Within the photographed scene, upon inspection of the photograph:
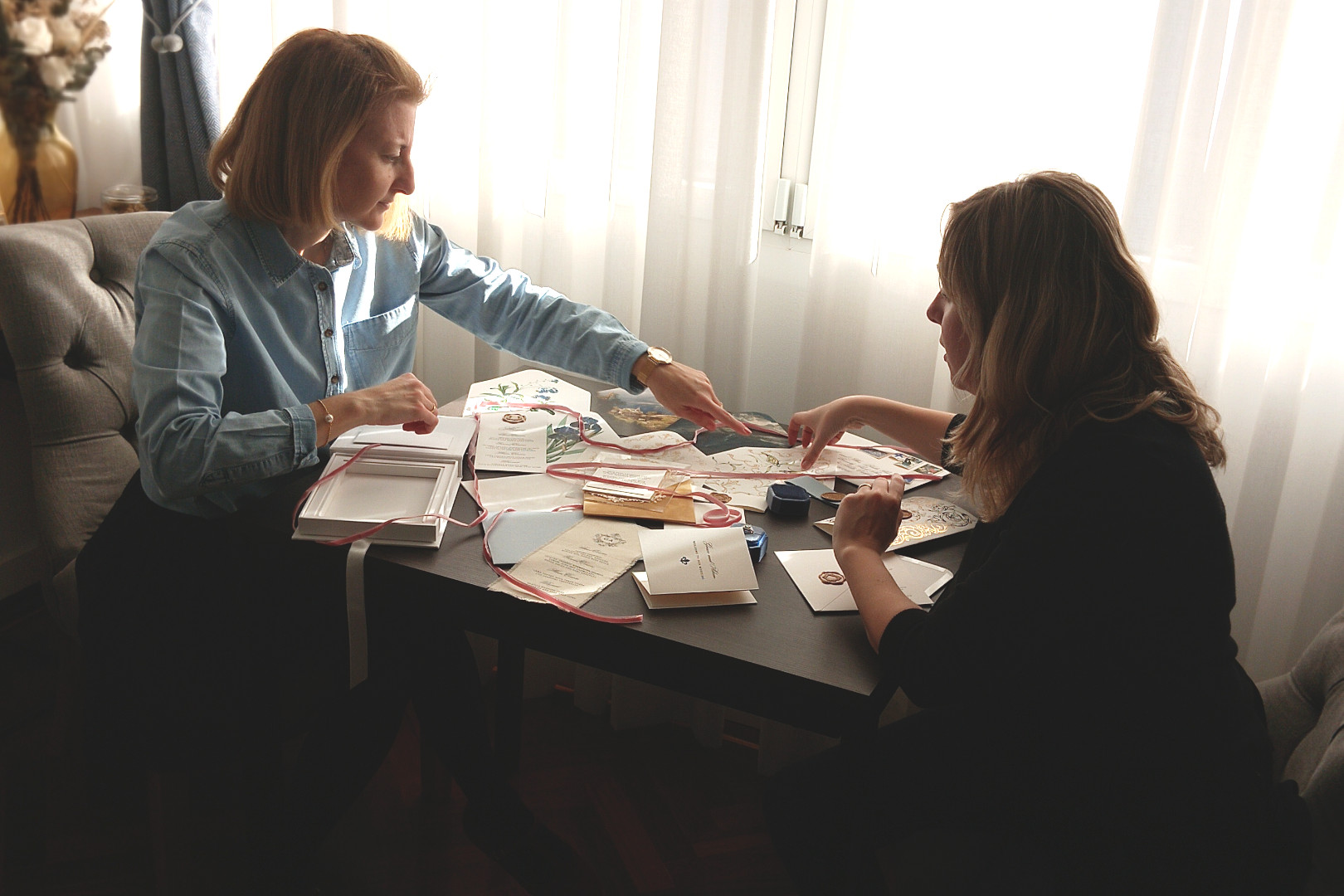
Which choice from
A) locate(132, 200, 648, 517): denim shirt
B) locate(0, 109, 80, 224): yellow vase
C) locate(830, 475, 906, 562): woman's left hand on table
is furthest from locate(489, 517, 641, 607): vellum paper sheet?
locate(0, 109, 80, 224): yellow vase

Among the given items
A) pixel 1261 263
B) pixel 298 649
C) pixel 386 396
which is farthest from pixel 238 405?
pixel 1261 263

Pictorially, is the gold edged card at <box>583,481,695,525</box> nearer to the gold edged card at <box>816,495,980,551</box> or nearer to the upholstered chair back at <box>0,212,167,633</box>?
the gold edged card at <box>816,495,980,551</box>

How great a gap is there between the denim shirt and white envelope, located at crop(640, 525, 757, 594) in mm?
465

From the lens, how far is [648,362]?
5.15 ft

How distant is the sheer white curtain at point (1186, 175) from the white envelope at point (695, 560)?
785 mm

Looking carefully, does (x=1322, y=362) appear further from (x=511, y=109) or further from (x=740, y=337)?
(x=511, y=109)

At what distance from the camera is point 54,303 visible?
152 centimetres

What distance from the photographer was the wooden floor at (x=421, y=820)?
5.11 ft

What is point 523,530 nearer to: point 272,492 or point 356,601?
point 356,601

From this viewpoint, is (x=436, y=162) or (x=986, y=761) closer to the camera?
(x=986, y=761)

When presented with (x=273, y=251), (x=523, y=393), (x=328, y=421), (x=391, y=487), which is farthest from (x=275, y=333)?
(x=523, y=393)

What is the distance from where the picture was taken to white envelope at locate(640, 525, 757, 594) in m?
1.05

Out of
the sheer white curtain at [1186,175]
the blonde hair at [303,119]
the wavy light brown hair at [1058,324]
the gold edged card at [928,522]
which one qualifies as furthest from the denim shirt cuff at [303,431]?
the sheer white curtain at [1186,175]

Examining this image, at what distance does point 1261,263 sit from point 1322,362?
0.19 metres
